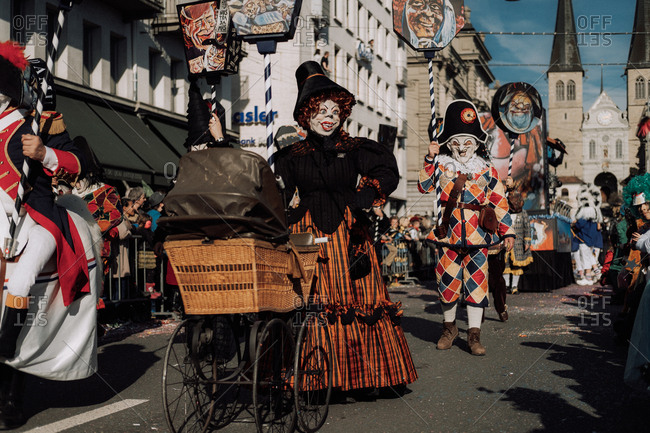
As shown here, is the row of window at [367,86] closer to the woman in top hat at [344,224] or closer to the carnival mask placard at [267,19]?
the carnival mask placard at [267,19]

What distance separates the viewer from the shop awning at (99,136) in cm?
2011

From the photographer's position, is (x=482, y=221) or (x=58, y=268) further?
(x=482, y=221)

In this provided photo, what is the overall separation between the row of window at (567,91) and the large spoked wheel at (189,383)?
15522 centimetres

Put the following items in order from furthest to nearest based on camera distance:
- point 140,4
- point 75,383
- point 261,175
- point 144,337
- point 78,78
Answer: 1. point 140,4
2. point 78,78
3. point 144,337
4. point 75,383
5. point 261,175

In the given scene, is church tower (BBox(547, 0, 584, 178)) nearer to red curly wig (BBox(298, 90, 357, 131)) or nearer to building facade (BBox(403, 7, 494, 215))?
building facade (BBox(403, 7, 494, 215))

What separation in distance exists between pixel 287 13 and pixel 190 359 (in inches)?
134

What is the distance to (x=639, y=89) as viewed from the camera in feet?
498

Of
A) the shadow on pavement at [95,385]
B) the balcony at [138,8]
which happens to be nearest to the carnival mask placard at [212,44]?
the shadow on pavement at [95,385]

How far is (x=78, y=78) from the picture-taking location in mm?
21438

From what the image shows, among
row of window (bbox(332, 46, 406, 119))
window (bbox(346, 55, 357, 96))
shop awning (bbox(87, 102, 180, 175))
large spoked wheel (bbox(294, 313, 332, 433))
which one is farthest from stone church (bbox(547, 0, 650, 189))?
large spoked wheel (bbox(294, 313, 332, 433))

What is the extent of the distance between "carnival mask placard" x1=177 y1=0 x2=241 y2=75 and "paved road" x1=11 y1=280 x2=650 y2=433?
3275mm

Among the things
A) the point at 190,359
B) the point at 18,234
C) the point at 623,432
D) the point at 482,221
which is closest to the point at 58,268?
the point at 18,234

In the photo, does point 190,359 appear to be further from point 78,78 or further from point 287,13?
point 78,78

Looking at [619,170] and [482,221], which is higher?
[619,170]
